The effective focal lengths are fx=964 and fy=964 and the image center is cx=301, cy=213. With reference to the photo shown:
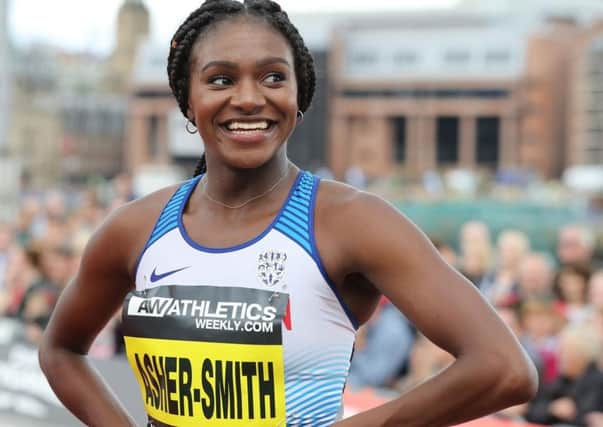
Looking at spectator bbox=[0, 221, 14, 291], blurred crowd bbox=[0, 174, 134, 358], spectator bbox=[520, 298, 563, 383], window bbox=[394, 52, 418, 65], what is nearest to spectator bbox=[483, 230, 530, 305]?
spectator bbox=[520, 298, 563, 383]

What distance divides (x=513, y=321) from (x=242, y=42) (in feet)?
12.6

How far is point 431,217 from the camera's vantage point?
41.7 ft

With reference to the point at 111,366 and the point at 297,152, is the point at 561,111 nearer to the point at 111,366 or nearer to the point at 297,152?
the point at 297,152

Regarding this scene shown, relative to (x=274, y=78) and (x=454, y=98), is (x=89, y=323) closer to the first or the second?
(x=274, y=78)

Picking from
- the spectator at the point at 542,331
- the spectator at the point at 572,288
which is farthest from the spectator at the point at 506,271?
the spectator at the point at 542,331

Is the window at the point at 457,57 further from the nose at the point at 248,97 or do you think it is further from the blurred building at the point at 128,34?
the nose at the point at 248,97

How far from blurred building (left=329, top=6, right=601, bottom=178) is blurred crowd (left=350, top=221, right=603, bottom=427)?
5443cm

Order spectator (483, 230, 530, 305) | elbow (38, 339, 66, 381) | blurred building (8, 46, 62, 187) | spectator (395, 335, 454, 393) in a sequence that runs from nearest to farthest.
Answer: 1. elbow (38, 339, 66, 381)
2. spectator (395, 335, 454, 393)
3. spectator (483, 230, 530, 305)
4. blurred building (8, 46, 62, 187)

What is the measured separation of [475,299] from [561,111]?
2421 inches

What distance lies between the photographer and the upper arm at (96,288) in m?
1.82

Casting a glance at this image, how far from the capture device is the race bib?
158 centimetres

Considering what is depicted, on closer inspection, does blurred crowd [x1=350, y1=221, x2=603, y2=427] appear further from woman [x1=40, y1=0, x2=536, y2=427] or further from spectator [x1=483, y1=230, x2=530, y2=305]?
woman [x1=40, y1=0, x2=536, y2=427]

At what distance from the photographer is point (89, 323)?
1.89 m

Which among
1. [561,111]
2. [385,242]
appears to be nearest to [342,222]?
[385,242]
